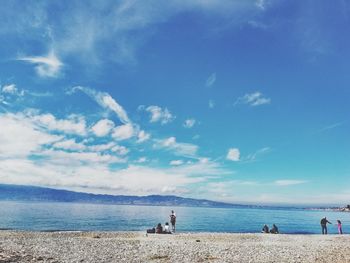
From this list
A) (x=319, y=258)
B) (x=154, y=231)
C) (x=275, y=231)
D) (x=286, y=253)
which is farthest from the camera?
(x=275, y=231)

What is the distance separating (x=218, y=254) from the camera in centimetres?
2616

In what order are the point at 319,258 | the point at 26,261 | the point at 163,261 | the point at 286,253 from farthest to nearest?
the point at 286,253 < the point at 319,258 < the point at 163,261 < the point at 26,261

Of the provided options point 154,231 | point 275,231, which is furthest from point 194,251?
point 275,231

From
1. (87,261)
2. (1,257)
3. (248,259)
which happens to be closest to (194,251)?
(248,259)

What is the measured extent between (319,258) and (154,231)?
1117 inches

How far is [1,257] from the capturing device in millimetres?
→ 21922

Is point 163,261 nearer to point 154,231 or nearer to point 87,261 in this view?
point 87,261

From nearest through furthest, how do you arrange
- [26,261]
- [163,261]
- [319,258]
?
[26,261] → [163,261] → [319,258]

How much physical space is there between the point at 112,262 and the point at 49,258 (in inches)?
173

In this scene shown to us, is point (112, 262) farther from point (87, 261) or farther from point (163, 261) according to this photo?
point (163, 261)

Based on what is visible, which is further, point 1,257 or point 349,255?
point 349,255

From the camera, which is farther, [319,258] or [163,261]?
[319,258]

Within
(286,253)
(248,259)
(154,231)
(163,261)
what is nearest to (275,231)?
(154,231)

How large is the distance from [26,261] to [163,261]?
8.52m
